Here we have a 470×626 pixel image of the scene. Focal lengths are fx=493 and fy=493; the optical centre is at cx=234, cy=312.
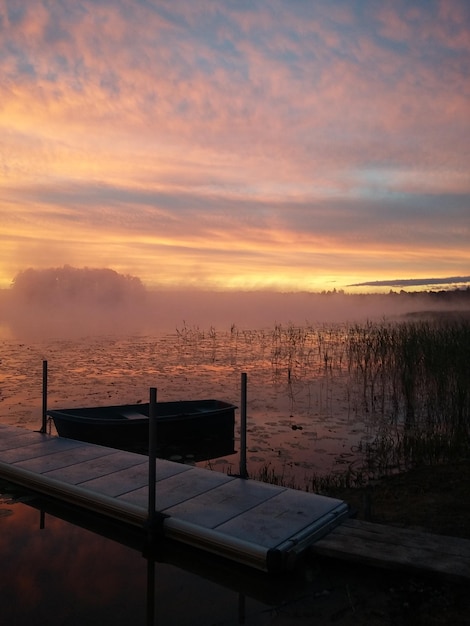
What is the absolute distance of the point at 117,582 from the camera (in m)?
5.29

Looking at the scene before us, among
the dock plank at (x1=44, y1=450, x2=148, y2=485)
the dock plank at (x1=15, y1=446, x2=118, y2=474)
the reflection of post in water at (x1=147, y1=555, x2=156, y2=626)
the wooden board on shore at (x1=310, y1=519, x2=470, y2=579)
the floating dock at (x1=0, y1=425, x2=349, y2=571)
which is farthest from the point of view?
the dock plank at (x1=15, y1=446, x2=118, y2=474)

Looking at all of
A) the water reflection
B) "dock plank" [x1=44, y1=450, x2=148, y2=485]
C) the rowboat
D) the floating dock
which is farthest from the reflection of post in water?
the rowboat

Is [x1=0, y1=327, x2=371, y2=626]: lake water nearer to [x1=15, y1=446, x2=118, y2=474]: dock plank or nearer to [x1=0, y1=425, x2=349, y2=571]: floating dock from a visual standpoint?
[x1=0, y1=425, x2=349, y2=571]: floating dock

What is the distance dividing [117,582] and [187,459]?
5.27m

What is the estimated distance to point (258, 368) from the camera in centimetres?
2306

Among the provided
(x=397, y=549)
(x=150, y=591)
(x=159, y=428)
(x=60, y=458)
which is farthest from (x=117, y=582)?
(x=159, y=428)

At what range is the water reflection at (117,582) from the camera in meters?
4.67

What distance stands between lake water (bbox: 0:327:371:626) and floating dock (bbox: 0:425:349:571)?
0.91ft

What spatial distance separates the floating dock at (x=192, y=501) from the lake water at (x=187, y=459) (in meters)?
0.28

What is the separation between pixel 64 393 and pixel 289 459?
9.43 metres

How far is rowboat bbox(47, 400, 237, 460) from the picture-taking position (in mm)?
10633

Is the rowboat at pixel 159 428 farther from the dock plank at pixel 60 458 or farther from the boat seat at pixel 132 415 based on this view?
the dock plank at pixel 60 458

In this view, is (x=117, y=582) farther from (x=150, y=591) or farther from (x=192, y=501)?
(x=192, y=501)

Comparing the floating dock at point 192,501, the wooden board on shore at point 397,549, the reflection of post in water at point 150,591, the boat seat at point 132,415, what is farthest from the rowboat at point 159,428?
the wooden board on shore at point 397,549
